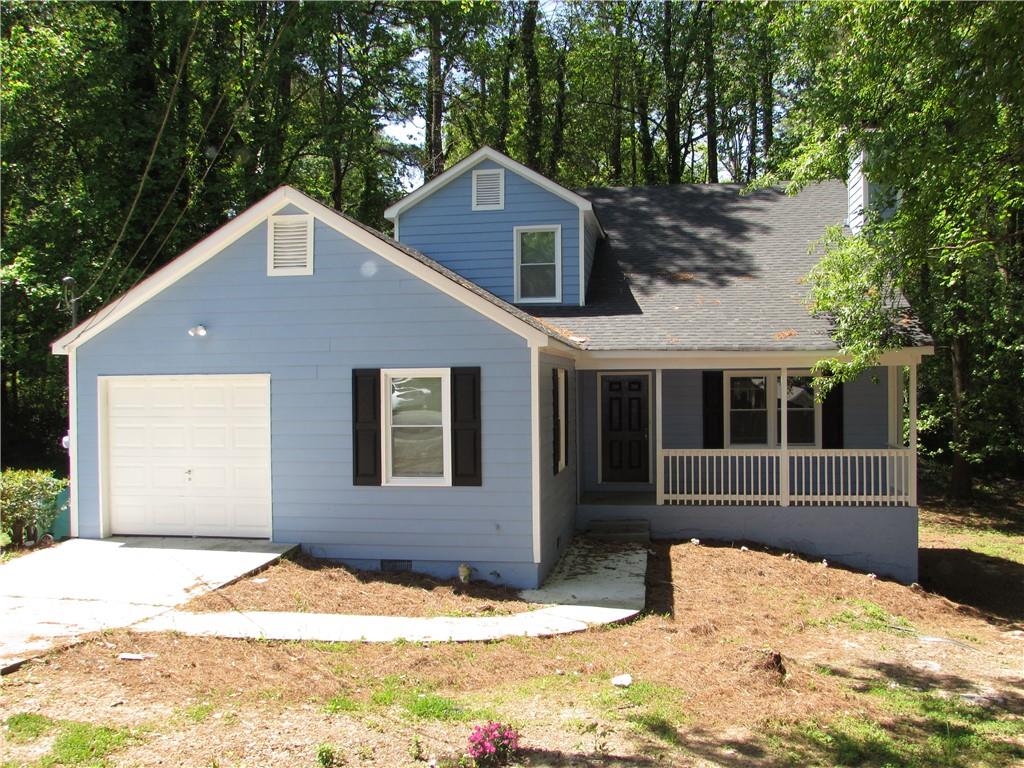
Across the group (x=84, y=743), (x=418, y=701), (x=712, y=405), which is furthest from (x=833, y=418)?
(x=84, y=743)

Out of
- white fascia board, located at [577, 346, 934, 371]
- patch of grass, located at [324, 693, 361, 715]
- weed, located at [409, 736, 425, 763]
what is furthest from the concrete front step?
weed, located at [409, 736, 425, 763]

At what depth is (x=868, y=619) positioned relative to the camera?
8727 mm

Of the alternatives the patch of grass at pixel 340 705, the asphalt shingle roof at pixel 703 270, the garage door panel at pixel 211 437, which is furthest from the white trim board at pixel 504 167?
the patch of grass at pixel 340 705

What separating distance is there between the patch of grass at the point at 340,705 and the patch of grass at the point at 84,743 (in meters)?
1.23

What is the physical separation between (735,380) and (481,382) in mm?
6310

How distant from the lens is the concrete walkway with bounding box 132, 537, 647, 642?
7.03m

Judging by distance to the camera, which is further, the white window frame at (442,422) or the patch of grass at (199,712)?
the white window frame at (442,422)

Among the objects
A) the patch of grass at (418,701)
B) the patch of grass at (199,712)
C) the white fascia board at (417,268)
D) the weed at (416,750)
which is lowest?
the patch of grass at (418,701)

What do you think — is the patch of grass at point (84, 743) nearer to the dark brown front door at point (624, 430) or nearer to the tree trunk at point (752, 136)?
the dark brown front door at point (624, 430)

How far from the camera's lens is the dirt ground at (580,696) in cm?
483

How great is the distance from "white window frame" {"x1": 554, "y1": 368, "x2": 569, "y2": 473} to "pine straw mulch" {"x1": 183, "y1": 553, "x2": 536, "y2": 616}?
8.52 feet

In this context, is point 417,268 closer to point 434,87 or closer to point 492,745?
point 492,745

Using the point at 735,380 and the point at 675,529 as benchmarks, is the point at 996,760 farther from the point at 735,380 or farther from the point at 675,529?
the point at 735,380

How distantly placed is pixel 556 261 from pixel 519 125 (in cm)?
1594
